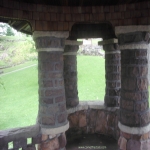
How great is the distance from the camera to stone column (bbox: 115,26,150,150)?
297 cm

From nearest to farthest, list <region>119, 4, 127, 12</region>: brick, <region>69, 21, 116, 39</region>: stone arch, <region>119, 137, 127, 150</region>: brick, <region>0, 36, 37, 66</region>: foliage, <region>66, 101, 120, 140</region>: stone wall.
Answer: <region>119, 4, 127, 12</region>: brick
<region>119, 137, 127, 150</region>: brick
<region>69, 21, 116, 39</region>: stone arch
<region>66, 101, 120, 140</region>: stone wall
<region>0, 36, 37, 66</region>: foliage

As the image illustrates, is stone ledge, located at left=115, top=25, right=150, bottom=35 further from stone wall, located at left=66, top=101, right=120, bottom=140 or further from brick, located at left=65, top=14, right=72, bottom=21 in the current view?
stone wall, located at left=66, top=101, right=120, bottom=140

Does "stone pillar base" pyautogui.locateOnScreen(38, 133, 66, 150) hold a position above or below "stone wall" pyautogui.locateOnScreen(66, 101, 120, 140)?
above

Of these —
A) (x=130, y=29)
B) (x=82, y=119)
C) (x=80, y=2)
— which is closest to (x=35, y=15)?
(x=80, y=2)

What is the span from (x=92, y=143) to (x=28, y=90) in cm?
1051

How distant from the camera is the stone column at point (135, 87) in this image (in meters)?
2.97

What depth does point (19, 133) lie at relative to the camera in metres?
3.03

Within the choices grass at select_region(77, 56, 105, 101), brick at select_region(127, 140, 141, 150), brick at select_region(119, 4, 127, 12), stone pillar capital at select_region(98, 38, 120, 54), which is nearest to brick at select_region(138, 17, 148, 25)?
brick at select_region(119, 4, 127, 12)

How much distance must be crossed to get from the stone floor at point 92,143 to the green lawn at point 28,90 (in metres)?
5.00

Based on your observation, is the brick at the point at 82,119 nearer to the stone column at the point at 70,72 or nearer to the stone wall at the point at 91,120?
the stone wall at the point at 91,120

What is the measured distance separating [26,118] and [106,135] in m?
6.16

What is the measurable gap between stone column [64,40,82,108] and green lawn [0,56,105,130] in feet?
16.9

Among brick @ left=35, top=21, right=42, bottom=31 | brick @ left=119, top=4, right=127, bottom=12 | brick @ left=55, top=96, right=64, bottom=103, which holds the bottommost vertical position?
brick @ left=55, top=96, right=64, bottom=103

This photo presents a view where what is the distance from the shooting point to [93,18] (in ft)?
9.82
